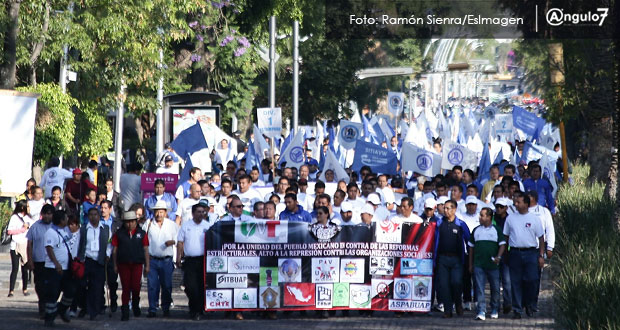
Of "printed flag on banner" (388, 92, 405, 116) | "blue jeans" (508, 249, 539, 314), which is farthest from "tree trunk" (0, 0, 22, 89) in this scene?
"printed flag on banner" (388, 92, 405, 116)

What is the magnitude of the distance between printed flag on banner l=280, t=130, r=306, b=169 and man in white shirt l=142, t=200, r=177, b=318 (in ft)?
33.1

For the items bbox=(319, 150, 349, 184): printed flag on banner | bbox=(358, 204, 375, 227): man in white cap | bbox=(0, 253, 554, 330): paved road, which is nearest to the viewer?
bbox=(0, 253, 554, 330): paved road

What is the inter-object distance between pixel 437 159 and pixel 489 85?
144 meters

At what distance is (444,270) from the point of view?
1509 centimetres

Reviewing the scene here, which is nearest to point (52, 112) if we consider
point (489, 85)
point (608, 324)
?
point (608, 324)

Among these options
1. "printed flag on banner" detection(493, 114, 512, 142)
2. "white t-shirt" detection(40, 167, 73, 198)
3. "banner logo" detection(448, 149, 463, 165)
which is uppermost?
"printed flag on banner" detection(493, 114, 512, 142)

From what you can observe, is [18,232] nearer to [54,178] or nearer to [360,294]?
[54,178]

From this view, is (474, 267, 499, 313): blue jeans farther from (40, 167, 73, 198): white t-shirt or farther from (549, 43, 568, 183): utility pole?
(549, 43, 568, 183): utility pole

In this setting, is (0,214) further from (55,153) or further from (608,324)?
(608,324)

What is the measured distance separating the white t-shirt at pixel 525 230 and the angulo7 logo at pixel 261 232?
9.35 ft

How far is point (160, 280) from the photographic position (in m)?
15.3

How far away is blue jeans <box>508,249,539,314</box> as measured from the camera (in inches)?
588

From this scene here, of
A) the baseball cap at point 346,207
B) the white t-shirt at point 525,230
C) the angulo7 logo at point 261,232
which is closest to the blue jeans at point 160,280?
the angulo7 logo at point 261,232

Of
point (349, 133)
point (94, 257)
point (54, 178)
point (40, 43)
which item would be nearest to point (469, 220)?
point (94, 257)
